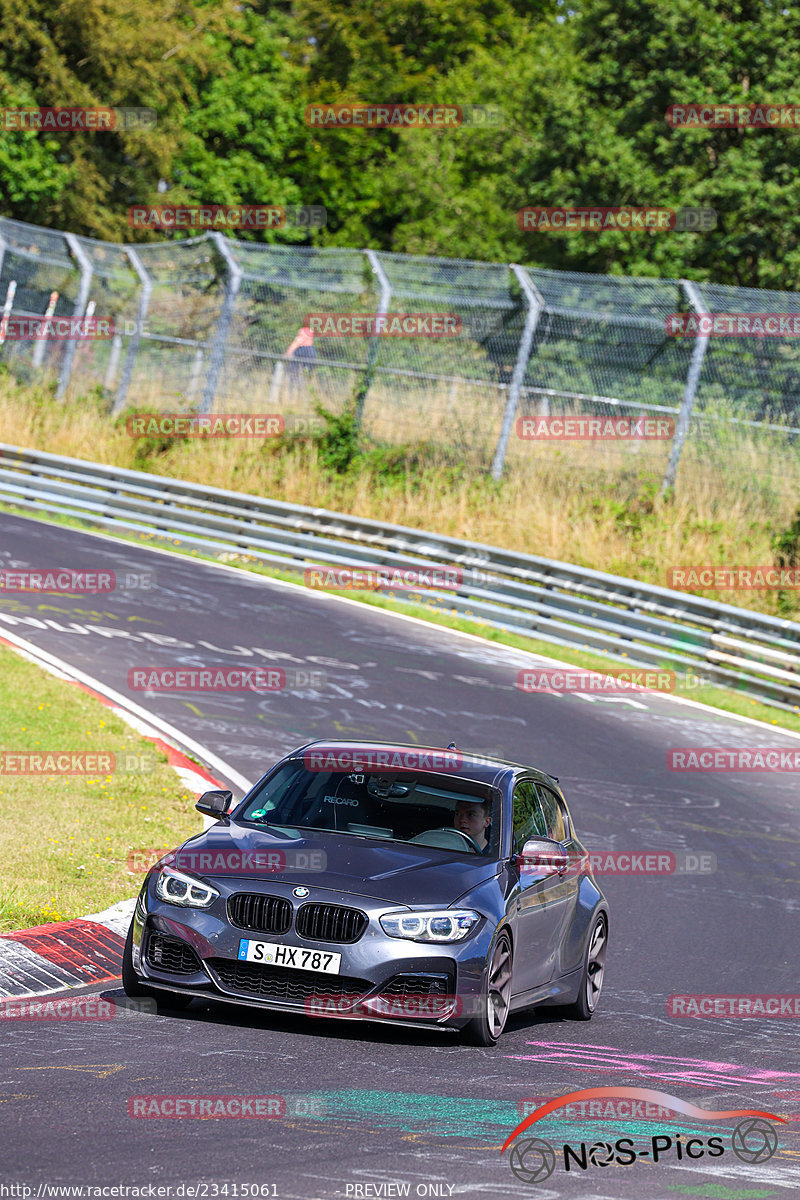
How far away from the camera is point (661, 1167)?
544cm

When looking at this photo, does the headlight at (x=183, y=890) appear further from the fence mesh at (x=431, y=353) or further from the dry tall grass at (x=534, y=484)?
the fence mesh at (x=431, y=353)

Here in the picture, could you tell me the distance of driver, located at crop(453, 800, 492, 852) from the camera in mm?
7918

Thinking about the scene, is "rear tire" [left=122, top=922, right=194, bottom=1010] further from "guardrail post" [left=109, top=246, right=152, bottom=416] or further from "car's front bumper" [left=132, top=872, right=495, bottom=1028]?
"guardrail post" [left=109, top=246, right=152, bottom=416]

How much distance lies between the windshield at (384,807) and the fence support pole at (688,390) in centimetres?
1522

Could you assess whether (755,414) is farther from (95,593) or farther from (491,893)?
(491,893)

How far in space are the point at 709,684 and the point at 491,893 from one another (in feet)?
40.5

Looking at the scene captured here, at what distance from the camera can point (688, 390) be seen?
2252cm

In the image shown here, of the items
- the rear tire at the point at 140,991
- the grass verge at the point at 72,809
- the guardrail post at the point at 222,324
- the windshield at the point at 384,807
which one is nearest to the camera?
the rear tire at the point at 140,991

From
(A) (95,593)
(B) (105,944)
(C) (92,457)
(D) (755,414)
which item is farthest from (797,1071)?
(C) (92,457)

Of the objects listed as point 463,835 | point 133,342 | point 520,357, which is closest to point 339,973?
point 463,835

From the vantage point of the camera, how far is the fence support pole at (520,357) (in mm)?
23938

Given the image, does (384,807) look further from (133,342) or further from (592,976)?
(133,342)

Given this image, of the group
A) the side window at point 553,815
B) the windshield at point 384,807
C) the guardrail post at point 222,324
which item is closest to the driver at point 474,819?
the windshield at point 384,807

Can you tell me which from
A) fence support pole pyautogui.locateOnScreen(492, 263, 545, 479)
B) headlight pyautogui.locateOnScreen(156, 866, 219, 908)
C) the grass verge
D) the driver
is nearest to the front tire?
the driver
